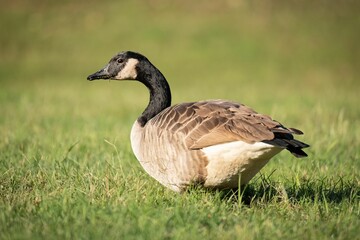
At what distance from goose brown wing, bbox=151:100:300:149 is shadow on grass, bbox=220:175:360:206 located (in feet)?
2.01

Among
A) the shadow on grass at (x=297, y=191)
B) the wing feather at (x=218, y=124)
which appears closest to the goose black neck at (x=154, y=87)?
the wing feather at (x=218, y=124)

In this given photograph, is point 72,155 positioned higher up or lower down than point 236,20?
lower down

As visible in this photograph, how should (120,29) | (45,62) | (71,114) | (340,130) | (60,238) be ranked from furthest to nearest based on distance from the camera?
(120,29) → (45,62) → (71,114) → (340,130) → (60,238)

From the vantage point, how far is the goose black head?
5770 millimetres

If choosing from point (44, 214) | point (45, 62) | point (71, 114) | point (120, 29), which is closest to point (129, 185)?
point (44, 214)

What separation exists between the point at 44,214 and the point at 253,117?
191 centimetres

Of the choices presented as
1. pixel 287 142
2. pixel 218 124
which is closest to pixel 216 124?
pixel 218 124

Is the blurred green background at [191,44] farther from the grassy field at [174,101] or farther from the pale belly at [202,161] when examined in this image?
the pale belly at [202,161]

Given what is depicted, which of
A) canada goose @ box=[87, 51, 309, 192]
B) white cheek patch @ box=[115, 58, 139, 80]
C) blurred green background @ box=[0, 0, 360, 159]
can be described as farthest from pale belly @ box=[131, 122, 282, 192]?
blurred green background @ box=[0, 0, 360, 159]

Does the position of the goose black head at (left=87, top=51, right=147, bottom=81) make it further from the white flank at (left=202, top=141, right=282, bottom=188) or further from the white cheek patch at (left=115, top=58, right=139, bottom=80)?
the white flank at (left=202, top=141, right=282, bottom=188)

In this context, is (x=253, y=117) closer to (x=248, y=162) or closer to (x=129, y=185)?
(x=248, y=162)

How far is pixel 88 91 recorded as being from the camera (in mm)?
17391

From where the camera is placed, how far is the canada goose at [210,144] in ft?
14.1

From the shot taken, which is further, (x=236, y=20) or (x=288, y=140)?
(x=236, y=20)
